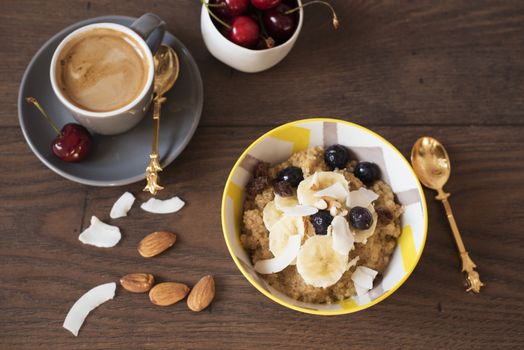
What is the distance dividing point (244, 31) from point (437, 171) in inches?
18.9

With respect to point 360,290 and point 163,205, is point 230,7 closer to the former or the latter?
point 163,205

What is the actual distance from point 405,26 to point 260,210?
22.4 inches

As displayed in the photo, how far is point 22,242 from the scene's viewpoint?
1.09 metres

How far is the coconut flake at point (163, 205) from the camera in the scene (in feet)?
3.65

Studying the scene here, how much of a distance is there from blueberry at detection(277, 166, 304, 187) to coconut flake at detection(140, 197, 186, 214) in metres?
0.23

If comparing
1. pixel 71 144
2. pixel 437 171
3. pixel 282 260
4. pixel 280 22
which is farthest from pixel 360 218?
pixel 71 144

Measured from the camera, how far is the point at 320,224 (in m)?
0.93

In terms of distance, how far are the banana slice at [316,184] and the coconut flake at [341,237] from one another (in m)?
0.06

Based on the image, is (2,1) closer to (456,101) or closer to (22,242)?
(22,242)

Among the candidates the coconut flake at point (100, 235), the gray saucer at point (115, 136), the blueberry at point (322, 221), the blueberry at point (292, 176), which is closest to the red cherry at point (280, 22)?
the gray saucer at point (115, 136)

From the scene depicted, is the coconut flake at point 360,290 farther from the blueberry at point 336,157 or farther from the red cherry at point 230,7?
the red cherry at point 230,7

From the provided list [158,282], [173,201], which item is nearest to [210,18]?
[173,201]

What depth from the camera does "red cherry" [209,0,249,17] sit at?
42.8 inches

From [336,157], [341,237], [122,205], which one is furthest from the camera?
[122,205]
